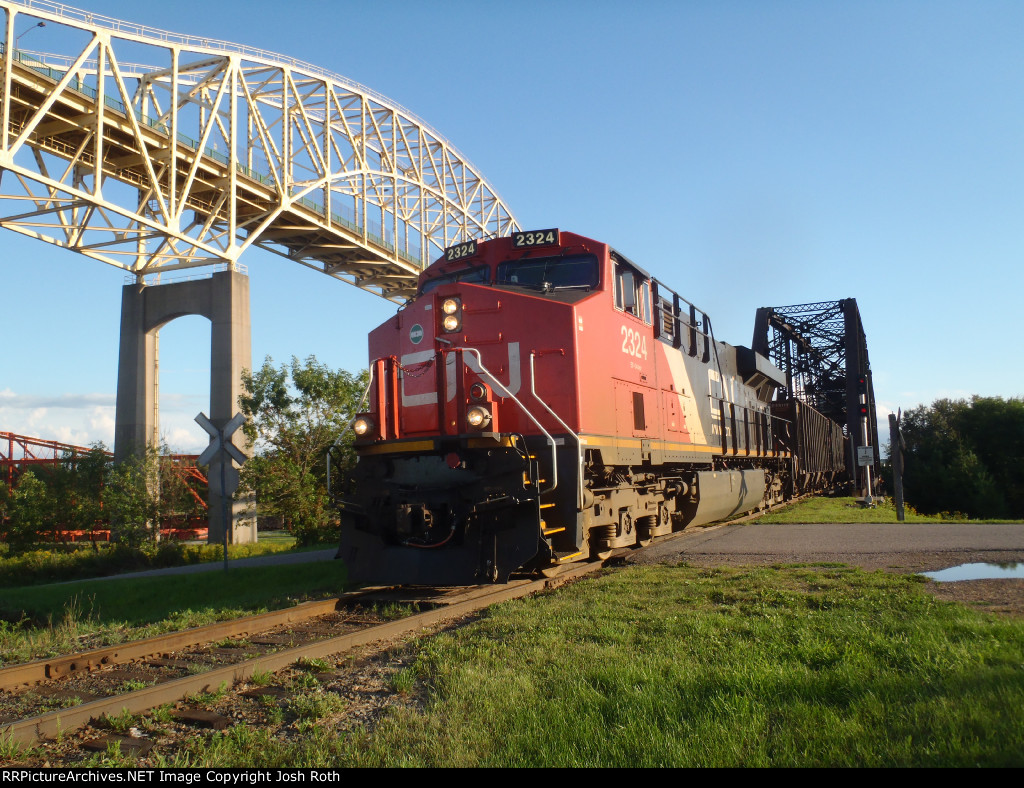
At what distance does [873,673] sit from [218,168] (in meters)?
33.5

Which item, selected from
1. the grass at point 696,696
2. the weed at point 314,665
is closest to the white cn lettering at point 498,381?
the grass at point 696,696

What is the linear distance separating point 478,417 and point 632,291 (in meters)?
3.89

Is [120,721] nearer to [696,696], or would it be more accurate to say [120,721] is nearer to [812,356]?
[696,696]

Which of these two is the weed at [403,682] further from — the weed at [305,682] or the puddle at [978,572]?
the puddle at [978,572]

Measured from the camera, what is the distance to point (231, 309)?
29.0 metres

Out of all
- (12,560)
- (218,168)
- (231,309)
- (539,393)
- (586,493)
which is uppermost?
(218,168)

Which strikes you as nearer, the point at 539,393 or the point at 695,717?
the point at 695,717

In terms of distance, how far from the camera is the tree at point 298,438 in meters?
20.8

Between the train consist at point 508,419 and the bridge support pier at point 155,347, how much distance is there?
19.9 m

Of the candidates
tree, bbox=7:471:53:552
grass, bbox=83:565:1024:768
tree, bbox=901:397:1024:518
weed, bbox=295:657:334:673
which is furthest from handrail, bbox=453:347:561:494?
tree, bbox=901:397:1024:518

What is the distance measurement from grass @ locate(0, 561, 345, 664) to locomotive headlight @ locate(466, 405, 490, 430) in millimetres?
3203

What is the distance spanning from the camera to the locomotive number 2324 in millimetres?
10297
